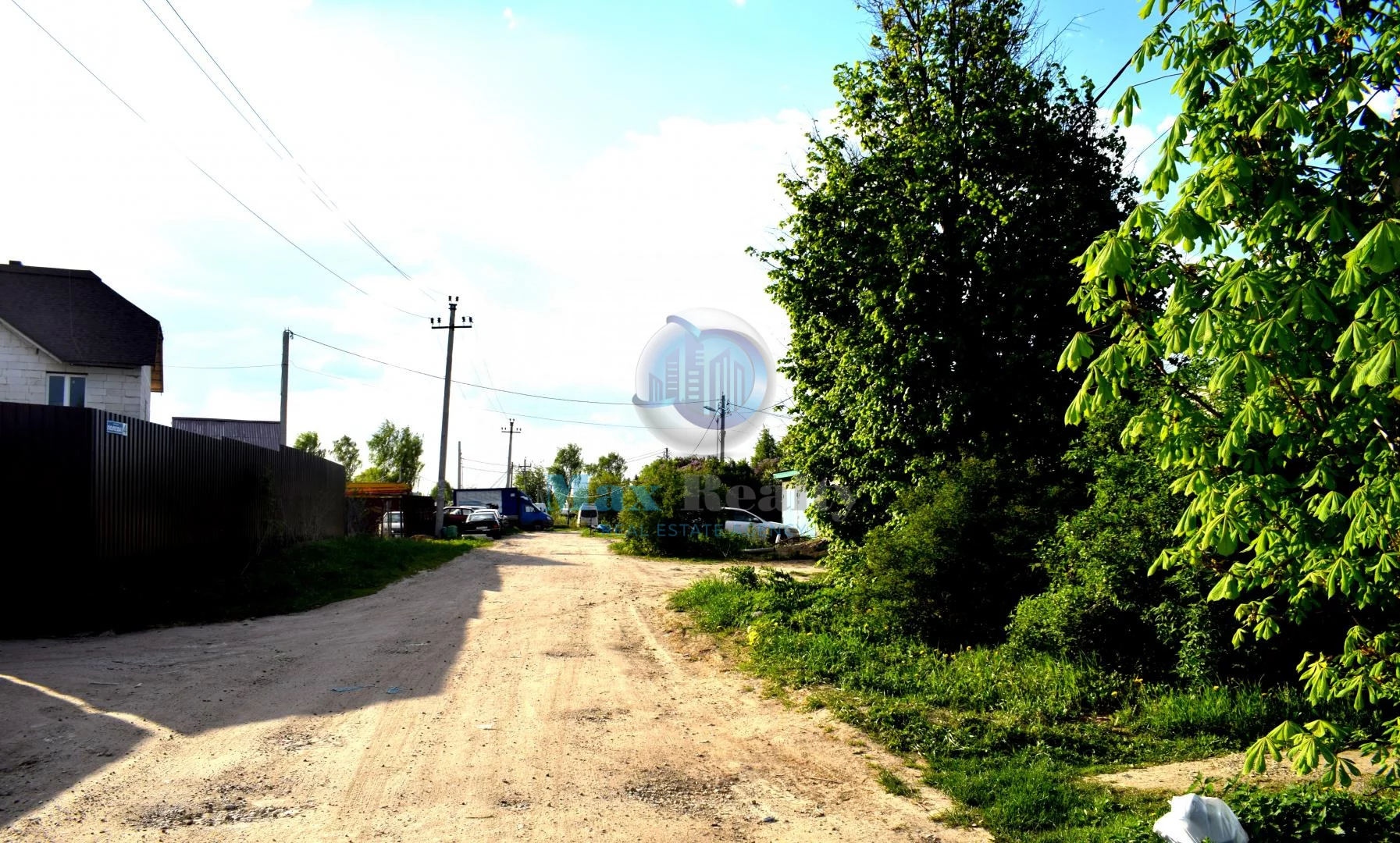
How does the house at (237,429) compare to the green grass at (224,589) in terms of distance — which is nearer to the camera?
the green grass at (224,589)

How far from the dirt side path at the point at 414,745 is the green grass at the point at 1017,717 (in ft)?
1.30

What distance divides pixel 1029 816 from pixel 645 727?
3.21m

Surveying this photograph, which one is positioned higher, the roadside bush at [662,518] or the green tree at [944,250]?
the green tree at [944,250]

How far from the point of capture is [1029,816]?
16.7 ft

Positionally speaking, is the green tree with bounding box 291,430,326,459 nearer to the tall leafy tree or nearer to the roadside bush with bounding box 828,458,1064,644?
the tall leafy tree

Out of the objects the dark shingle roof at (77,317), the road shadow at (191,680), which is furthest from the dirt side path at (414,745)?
the dark shingle roof at (77,317)

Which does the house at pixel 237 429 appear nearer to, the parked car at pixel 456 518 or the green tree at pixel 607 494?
the parked car at pixel 456 518

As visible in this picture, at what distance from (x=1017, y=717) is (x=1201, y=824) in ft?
9.92

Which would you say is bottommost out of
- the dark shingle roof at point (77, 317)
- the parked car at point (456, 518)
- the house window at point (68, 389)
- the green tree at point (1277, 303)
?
the parked car at point (456, 518)

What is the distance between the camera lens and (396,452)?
69.3 m

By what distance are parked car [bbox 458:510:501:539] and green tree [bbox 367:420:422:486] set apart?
1357 inches

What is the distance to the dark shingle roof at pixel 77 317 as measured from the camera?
22.2 metres

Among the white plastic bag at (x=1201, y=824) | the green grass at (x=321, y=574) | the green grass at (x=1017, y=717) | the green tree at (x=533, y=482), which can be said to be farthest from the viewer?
the green tree at (x=533, y=482)

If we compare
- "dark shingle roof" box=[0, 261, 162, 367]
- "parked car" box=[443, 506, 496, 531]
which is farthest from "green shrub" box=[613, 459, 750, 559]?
"dark shingle roof" box=[0, 261, 162, 367]
